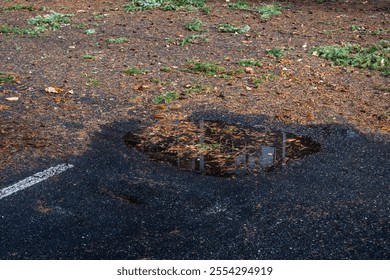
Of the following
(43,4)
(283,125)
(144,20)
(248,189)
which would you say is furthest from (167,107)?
(43,4)

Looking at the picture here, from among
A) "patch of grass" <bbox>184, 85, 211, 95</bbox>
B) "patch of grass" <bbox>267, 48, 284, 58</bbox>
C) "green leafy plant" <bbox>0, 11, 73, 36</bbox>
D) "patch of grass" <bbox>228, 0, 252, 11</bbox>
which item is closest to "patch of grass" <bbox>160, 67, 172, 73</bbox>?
"patch of grass" <bbox>184, 85, 211, 95</bbox>

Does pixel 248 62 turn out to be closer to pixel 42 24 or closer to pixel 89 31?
pixel 89 31

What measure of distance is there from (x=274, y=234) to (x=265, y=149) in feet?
4.97

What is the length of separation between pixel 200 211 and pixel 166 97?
2753 mm

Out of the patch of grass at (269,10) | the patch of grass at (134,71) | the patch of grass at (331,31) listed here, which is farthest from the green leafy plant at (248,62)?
the patch of grass at (269,10)

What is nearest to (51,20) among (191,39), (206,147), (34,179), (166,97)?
(191,39)

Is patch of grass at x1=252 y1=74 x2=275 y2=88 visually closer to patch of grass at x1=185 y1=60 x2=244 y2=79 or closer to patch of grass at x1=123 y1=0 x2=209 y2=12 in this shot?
patch of grass at x1=185 y1=60 x2=244 y2=79

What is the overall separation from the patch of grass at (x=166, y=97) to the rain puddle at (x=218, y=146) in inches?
27.7

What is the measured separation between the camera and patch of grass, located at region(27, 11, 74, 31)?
1129 centimetres

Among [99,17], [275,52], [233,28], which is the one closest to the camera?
[275,52]

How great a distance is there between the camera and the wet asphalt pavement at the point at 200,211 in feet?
13.7

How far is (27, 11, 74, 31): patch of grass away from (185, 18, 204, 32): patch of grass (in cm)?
232

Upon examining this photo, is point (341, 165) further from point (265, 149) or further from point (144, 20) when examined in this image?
point (144, 20)

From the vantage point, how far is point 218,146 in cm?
583
